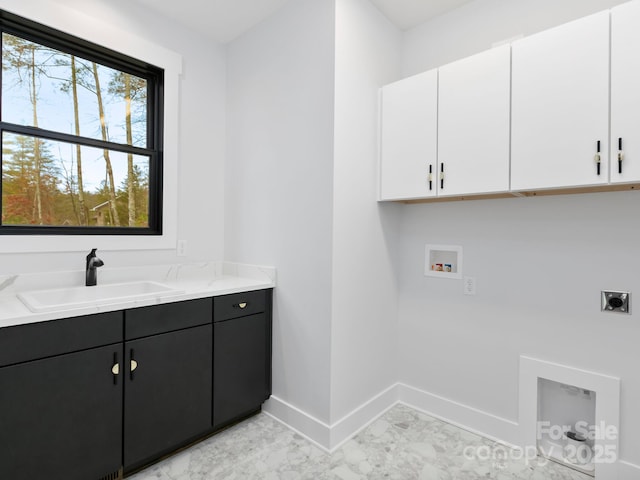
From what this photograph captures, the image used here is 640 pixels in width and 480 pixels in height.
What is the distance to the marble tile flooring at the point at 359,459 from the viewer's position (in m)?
1.74

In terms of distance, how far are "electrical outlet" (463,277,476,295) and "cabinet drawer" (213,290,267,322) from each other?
1.29m

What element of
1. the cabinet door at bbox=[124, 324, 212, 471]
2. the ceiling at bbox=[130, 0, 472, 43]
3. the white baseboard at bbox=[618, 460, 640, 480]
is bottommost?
the white baseboard at bbox=[618, 460, 640, 480]

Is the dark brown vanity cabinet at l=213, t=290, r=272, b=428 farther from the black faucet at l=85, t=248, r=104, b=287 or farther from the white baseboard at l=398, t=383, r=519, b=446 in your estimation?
the white baseboard at l=398, t=383, r=519, b=446

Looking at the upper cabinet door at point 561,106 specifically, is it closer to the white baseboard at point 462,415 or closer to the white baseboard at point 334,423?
the white baseboard at point 462,415

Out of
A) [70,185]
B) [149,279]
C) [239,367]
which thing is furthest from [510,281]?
→ [70,185]

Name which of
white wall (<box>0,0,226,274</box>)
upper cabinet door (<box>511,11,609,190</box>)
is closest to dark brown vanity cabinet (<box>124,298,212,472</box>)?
white wall (<box>0,0,226,274</box>)

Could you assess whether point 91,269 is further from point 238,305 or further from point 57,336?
point 238,305

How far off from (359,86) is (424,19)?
2.52 feet

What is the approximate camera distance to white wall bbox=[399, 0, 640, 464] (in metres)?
1.71

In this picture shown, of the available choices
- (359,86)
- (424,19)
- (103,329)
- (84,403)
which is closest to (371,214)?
(359,86)

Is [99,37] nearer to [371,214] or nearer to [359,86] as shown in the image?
[359,86]

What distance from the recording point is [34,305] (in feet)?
4.83

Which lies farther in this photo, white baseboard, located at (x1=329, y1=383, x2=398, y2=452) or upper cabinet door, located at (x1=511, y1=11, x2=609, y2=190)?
white baseboard, located at (x1=329, y1=383, x2=398, y2=452)

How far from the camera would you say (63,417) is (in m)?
1.44
